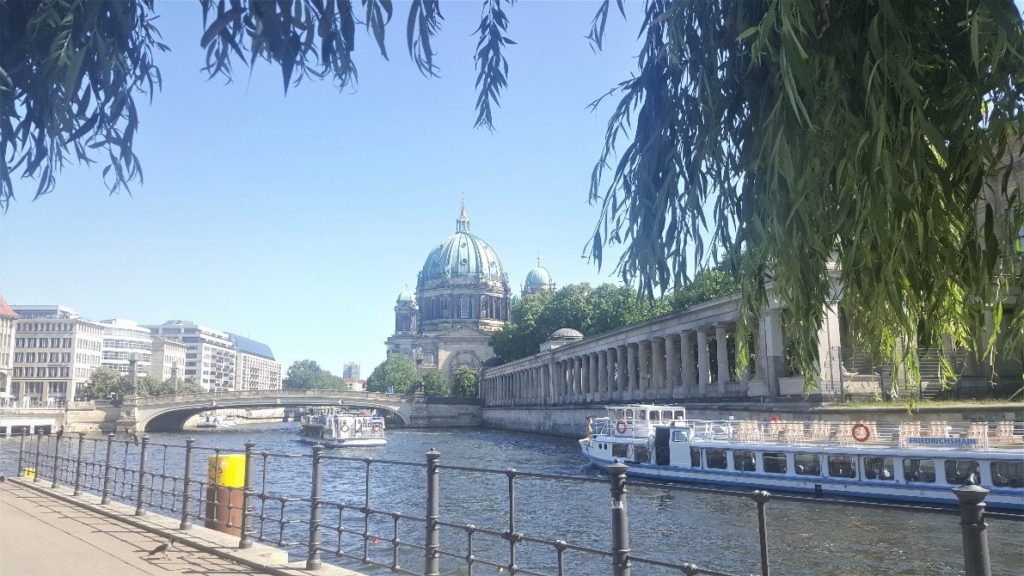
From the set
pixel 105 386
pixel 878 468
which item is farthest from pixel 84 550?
pixel 105 386

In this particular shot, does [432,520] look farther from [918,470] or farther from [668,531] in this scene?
[918,470]

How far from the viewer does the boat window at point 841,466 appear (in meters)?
30.0

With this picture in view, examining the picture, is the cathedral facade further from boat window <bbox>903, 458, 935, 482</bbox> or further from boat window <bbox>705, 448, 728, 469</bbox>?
boat window <bbox>903, 458, 935, 482</bbox>

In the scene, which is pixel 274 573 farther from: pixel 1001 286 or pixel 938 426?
pixel 938 426

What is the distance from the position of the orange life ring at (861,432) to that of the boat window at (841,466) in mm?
810

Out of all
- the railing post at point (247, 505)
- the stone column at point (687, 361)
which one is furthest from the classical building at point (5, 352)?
the railing post at point (247, 505)

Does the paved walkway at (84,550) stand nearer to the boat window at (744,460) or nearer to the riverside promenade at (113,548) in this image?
the riverside promenade at (113,548)

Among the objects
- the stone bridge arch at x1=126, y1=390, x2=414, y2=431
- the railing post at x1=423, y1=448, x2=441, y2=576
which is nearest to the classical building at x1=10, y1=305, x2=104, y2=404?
the stone bridge arch at x1=126, y1=390, x2=414, y2=431

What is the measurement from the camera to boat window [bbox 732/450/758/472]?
34188 millimetres

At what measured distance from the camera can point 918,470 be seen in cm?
2770

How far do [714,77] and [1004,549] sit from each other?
18.6 metres

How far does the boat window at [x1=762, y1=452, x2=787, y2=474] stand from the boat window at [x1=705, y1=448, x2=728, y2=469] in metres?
2.54

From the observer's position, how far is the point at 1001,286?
598cm

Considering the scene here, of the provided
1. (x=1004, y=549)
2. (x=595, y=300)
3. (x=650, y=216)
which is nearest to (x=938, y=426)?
(x=1004, y=549)
